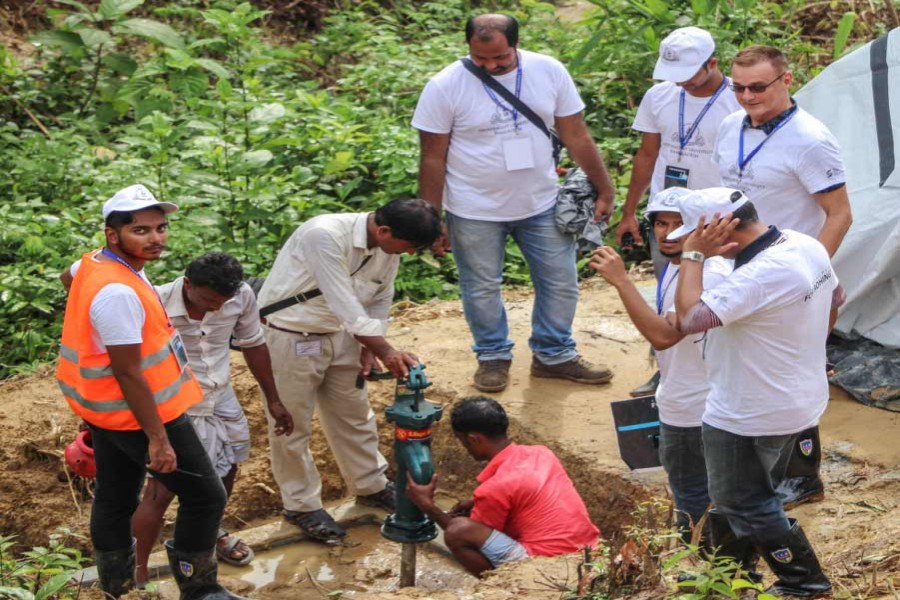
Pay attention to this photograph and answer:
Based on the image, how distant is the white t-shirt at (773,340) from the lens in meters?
3.44

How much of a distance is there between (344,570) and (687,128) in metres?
2.61

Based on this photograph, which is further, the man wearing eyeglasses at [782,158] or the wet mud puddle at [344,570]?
the wet mud puddle at [344,570]

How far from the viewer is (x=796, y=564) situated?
368cm

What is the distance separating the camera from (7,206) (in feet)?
25.5

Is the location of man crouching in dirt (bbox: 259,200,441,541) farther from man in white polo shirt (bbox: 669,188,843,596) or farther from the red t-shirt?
man in white polo shirt (bbox: 669,188,843,596)

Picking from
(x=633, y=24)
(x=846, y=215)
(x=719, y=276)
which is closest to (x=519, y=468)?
(x=719, y=276)

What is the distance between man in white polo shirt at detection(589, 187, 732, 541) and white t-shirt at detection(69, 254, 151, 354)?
1544 mm

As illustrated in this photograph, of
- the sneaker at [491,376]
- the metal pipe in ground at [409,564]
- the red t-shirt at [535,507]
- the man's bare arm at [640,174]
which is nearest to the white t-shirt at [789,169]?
the man's bare arm at [640,174]

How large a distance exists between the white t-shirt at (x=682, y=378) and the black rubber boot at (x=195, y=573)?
1.80 meters

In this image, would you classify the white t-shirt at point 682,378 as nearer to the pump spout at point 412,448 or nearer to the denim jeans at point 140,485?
the pump spout at point 412,448

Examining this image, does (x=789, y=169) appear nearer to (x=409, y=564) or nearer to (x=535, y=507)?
(x=535, y=507)

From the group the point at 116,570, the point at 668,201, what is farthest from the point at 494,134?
the point at 116,570

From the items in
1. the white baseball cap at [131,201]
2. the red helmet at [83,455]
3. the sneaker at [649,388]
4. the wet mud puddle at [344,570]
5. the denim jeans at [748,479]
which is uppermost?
the white baseball cap at [131,201]

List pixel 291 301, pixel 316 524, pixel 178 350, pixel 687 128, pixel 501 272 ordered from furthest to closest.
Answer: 1. pixel 501 272
2. pixel 316 524
3. pixel 687 128
4. pixel 291 301
5. pixel 178 350
